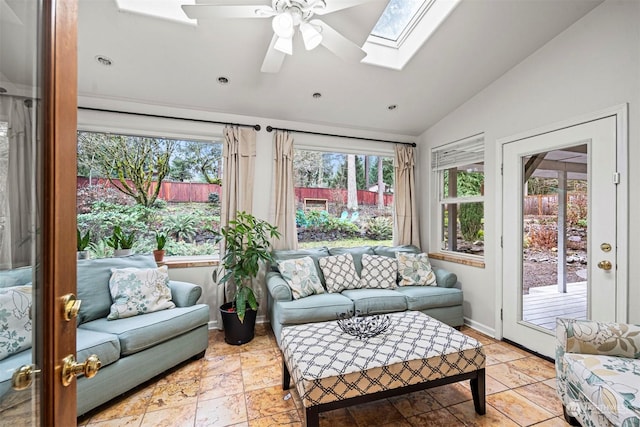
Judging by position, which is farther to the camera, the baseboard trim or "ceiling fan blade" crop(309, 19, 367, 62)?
the baseboard trim

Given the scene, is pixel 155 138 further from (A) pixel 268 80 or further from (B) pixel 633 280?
(B) pixel 633 280

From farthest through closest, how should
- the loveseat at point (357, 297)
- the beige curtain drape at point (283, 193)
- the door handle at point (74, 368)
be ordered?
the beige curtain drape at point (283, 193)
the loveseat at point (357, 297)
the door handle at point (74, 368)

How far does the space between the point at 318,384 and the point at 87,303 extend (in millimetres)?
1993

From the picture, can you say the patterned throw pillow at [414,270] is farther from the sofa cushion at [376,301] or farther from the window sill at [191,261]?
the window sill at [191,261]

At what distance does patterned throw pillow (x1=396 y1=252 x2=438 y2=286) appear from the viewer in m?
3.38

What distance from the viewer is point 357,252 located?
364 cm

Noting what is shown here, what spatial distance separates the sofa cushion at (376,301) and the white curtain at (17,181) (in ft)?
8.41

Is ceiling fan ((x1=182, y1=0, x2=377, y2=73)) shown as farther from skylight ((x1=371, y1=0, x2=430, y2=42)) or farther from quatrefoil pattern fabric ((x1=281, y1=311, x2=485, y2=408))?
quatrefoil pattern fabric ((x1=281, y1=311, x2=485, y2=408))

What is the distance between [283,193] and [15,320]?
295 cm

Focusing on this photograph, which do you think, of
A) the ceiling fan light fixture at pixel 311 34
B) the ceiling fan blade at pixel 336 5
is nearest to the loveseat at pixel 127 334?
the ceiling fan light fixture at pixel 311 34

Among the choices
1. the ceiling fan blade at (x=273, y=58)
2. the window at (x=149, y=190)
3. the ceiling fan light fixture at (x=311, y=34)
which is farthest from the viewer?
the window at (x=149, y=190)

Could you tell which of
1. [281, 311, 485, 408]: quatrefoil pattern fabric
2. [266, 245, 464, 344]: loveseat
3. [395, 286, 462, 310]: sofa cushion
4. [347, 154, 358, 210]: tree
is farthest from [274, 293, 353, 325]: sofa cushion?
[347, 154, 358, 210]: tree

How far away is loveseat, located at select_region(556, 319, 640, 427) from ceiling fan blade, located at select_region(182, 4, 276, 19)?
267 centimetres

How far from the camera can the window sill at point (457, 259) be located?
3.30 meters
